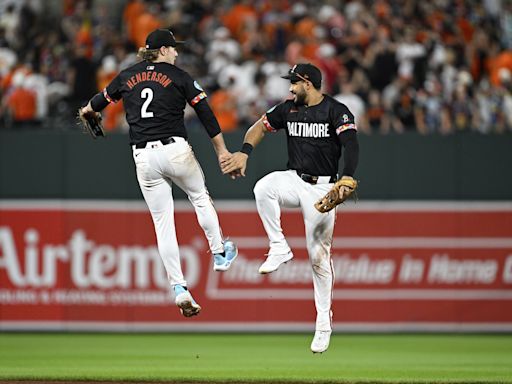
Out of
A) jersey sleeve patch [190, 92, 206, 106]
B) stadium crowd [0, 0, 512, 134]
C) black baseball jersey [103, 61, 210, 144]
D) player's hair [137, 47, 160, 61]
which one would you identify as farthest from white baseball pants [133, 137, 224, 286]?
stadium crowd [0, 0, 512, 134]

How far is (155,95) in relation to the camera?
11.8 meters

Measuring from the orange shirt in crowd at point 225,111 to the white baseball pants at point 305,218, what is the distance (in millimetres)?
5809

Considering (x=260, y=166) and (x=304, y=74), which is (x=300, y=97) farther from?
(x=260, y=166)

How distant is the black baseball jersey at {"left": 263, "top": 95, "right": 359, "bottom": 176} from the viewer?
12227 mm

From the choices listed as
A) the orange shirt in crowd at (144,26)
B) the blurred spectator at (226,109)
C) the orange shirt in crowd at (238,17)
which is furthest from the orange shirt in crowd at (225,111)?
the orange shirt in crowd at (144,26)

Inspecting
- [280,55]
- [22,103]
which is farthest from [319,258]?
[280,55]

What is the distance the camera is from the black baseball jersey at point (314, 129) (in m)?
12.2

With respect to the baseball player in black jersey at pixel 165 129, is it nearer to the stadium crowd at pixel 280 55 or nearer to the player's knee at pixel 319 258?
the player's knee at pixel 319 258

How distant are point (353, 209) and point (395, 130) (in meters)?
1.31

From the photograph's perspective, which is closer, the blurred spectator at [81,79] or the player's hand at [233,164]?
the player's hand at [233,164]

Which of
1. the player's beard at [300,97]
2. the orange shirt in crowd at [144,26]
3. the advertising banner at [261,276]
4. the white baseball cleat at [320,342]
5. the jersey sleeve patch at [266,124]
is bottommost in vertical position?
the advertising banner at [261,276]

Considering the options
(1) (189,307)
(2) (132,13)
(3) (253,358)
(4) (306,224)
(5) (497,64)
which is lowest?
(3) (253,358)

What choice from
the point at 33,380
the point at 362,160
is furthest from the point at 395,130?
the point at 33,380

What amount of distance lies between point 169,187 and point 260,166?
5590 mm
